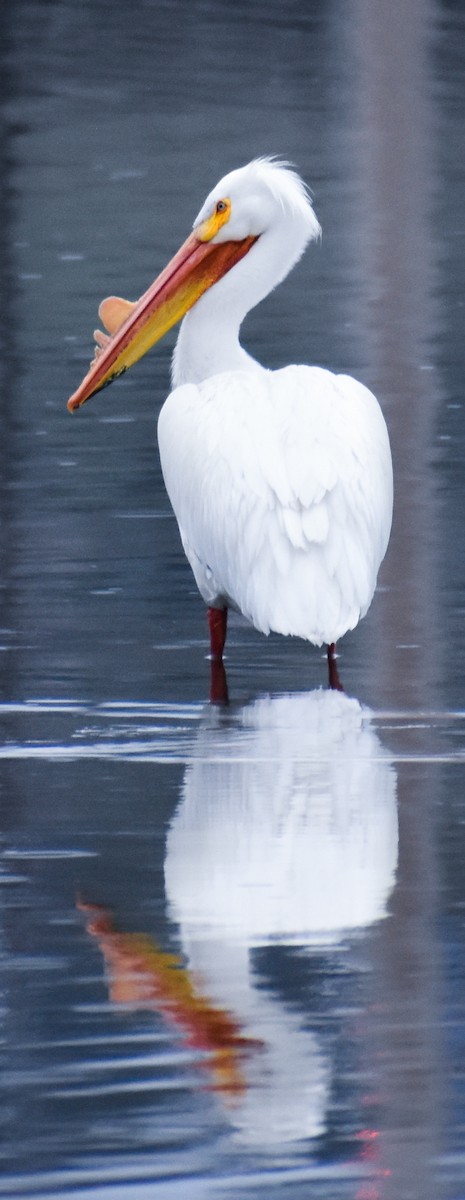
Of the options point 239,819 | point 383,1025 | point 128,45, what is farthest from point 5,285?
point 128,45

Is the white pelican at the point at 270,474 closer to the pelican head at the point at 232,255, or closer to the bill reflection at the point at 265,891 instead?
the pelican head at the point at 232,255

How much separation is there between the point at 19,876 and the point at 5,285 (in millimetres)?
7127

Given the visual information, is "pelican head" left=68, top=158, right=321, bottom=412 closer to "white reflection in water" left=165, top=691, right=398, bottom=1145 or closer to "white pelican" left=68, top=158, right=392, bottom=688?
"white pelican" left=68, top=158, right=392, bottom=688

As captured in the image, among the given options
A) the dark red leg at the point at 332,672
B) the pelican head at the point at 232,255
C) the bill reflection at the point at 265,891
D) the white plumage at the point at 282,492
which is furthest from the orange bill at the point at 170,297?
the bill reflection at the point at 265,891

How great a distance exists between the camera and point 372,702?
18.2ft

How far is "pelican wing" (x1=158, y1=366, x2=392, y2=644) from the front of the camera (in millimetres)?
5547

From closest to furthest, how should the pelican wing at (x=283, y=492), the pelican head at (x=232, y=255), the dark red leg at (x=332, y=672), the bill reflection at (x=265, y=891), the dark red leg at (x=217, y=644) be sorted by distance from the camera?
the bill reflection at (x=265, y=891) → the pelican wing at (x=283, y=492) → the dark red leg at (x=332, y=672) → the dark red leg at (x=217, y=644) → the pelican head at (x=232, y=255)

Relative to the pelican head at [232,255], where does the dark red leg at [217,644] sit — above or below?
below

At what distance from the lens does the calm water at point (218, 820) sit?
11.4ft

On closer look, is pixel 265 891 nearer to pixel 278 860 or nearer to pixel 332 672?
pixel 278 860

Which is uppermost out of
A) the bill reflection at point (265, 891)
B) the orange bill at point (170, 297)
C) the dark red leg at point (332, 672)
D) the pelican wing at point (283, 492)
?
the orange bill at point (170, 297)

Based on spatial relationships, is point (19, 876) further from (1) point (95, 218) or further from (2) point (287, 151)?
(2) point (287, 151)

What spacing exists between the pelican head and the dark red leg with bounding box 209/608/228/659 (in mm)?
917

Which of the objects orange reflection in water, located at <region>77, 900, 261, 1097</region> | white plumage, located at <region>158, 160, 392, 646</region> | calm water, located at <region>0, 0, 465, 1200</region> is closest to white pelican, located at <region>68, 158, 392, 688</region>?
white plumage, located at <region>158, 160, 392, 646</region>
